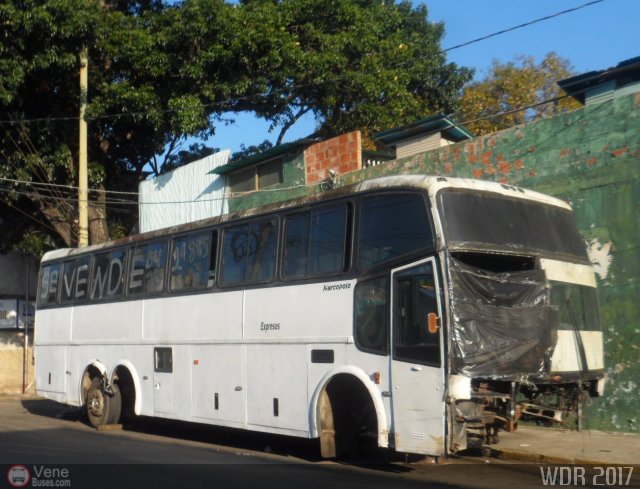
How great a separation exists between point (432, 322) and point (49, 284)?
1097cm

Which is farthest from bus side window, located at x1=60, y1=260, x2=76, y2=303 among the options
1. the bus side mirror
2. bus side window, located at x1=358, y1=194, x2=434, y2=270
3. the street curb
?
the bus side mirror

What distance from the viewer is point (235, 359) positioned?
37.3 feet

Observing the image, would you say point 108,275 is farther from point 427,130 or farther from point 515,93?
point 515,93

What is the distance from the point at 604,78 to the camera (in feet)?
43.4

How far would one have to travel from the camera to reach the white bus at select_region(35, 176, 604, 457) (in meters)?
8.43

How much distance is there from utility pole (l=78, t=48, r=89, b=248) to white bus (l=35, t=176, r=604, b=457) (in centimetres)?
610

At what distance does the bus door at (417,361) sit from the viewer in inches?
326

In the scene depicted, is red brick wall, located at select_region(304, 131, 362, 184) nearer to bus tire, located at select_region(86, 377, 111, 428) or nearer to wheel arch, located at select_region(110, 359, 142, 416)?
wheel arch, located at select_region(110, 359, 142, 416)

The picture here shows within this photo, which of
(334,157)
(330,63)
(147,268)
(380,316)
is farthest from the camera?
(330,63)

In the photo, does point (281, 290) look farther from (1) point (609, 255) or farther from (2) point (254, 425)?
(1) point (609, 255)

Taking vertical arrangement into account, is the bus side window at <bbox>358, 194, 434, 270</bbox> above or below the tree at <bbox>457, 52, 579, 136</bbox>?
below

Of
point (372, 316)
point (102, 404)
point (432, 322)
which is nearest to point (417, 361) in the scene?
point (432, 322)

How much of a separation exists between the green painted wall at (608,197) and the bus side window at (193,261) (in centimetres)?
529

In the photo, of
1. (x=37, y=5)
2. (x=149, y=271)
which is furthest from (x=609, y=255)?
(x=37, y=5)
